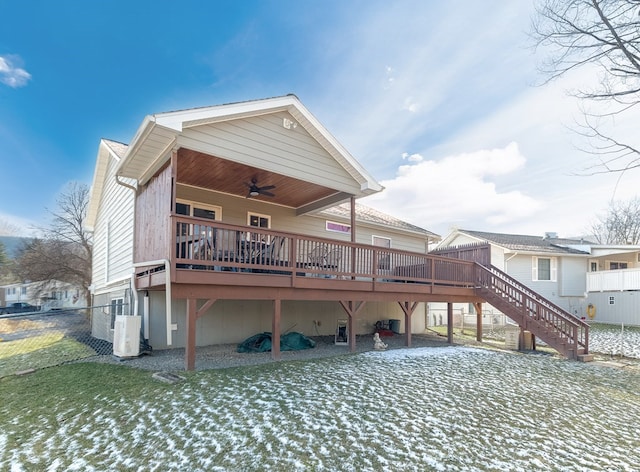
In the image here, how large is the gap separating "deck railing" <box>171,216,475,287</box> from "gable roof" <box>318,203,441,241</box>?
2.52 meters

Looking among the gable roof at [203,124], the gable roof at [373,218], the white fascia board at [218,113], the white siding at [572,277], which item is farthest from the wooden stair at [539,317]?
the white siding at [572,277]

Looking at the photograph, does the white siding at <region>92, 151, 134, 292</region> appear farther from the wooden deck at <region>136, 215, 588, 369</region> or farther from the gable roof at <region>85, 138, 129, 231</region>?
the wooden deck at <region>136, 215, 588, 369</region>

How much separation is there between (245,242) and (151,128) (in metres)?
2.59

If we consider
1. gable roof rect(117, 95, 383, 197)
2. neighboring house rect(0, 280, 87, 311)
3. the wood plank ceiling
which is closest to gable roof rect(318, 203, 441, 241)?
the wood plank ceiling

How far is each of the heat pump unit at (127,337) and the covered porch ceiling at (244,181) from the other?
11.3 feet

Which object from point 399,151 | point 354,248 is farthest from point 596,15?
point 399,151

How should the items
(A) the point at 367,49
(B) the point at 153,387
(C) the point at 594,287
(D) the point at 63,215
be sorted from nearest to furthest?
1. (B) the point at 153,387
2. (A) the point at 367,49
3. (C) the point at 594,287
4. (D) the point at 63,215

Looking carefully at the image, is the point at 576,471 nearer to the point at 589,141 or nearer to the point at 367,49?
the point at 589,141

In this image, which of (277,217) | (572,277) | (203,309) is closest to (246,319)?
(277,217)

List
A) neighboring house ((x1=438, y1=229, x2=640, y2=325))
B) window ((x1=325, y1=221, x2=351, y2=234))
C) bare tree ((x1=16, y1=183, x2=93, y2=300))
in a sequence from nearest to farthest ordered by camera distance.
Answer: window ((x1=325, y1=221, x2=351, y2=234)), neighboring house ((x1=438, y1=229, x2=640, y2=325)), bare tree ((x1=16, y1=183, x2=93, y2=300))

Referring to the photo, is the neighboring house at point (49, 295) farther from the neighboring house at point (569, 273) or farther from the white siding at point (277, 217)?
the neighboring house at point (569, 273)

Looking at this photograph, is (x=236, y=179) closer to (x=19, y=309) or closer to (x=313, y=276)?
(x=313, y=276)

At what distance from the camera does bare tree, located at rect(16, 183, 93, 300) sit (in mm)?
20875

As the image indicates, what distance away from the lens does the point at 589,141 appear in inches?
297
